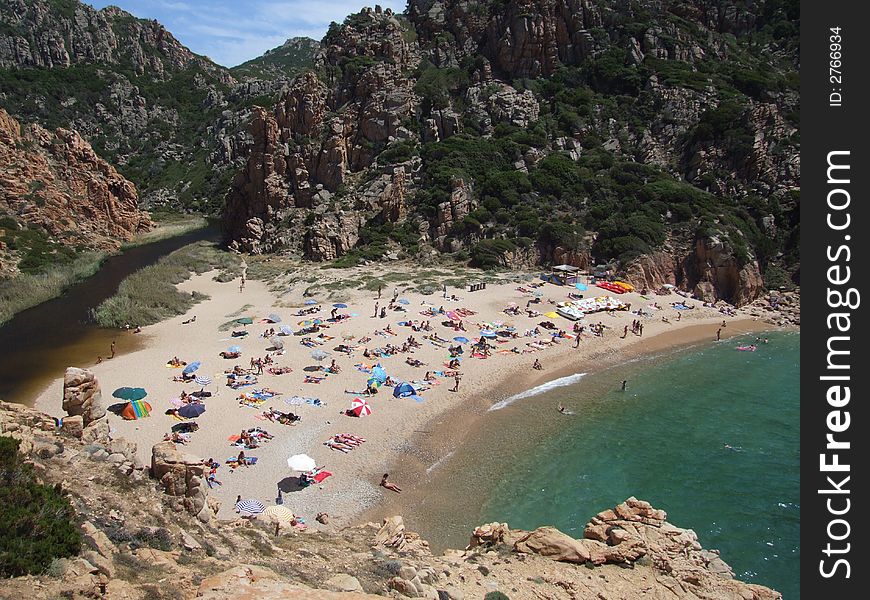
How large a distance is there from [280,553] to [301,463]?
6.00 meters

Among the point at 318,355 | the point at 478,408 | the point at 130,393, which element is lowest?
the point at 478,408

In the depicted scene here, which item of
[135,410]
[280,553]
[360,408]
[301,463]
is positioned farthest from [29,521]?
[360,408]

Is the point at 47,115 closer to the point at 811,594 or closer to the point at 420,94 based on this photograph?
the point at 420,94

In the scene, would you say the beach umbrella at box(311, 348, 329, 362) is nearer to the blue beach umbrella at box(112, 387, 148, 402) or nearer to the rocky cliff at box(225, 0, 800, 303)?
the blue beach umbrella at box(112, 387, 148, 402)

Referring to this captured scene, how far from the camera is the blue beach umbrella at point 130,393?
20.2 metres

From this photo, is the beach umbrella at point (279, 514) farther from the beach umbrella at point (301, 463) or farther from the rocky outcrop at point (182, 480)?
the rocky outcrop at point (182, 480)

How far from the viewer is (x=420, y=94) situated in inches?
2539

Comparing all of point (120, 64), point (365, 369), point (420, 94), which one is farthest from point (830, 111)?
point (120, 64)

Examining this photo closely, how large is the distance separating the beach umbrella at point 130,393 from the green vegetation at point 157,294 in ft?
42.1

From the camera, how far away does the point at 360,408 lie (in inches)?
824

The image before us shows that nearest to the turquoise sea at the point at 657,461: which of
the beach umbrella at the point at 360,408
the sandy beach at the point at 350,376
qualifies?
the sandy beach at the point at 350,376

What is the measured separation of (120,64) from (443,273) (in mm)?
131523

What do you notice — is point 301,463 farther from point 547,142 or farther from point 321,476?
point 547,142

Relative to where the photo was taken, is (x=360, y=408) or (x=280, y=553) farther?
(x=360, y=408)
